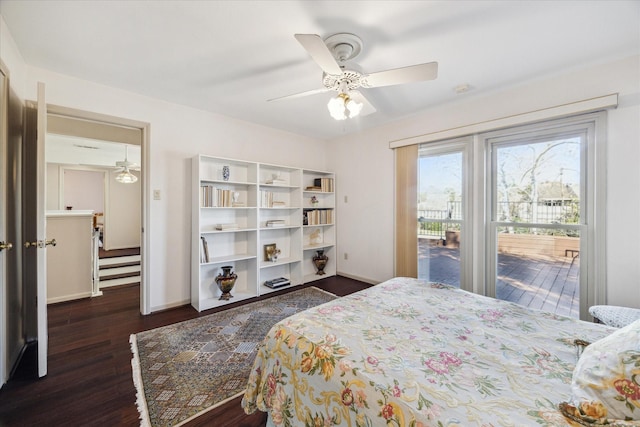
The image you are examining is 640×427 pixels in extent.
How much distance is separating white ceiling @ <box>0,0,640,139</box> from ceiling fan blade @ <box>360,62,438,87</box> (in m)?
0.32

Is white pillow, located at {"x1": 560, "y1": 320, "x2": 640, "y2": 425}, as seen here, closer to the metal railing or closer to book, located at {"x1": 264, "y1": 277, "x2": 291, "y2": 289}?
the metal railing

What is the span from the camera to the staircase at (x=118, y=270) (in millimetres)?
3936

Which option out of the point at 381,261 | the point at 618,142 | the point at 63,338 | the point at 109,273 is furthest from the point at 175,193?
the point at 618,142

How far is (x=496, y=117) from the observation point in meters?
2.68

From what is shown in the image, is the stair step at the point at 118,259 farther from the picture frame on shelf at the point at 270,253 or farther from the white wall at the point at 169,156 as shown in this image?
the picture frame on shelf at the point at 270,253

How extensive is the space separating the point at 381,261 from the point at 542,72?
2.69 m

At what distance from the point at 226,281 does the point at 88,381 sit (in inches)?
58.8

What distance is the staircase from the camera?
394 cm

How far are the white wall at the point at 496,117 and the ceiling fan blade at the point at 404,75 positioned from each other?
4.83ft

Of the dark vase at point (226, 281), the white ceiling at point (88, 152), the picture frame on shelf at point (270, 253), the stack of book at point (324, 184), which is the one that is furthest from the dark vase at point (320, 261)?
the white ceiling at point (88, 152)

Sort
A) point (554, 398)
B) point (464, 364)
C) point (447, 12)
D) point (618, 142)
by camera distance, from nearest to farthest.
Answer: point (554, 398) < point (464, 364) < point (447, 12) < point (618, 142)

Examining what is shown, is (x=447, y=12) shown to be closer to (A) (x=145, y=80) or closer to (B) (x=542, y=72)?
(B) (x=542, y=72)

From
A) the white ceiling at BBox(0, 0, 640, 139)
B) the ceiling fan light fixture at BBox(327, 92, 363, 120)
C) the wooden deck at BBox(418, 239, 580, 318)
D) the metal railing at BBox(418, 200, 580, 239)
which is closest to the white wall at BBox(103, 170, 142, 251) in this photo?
the white ceiling at BBox(0, 0, 640, 139)

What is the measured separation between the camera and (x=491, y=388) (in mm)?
886
